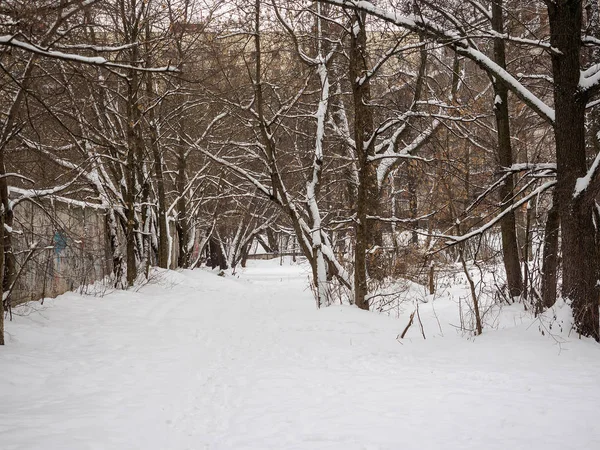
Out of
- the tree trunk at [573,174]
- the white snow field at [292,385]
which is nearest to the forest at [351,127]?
the tree trunk at [573,174]

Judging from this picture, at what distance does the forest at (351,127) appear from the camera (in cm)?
703

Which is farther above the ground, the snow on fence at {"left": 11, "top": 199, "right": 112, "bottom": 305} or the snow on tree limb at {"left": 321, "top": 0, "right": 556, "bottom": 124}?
the snow on tree limb at {"left": 321, "top": 0, "right": 556, "bottom": 124}

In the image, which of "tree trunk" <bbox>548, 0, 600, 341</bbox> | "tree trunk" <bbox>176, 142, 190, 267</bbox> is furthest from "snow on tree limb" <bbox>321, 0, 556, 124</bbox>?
"tree trunk" <bbox>176, 142, 190, 267</bbox>

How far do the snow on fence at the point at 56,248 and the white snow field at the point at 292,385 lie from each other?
1101mm

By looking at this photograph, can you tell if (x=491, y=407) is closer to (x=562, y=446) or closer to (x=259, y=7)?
(x=562, y=446)

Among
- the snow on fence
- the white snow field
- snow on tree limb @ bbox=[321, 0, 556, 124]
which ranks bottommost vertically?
the white snow field

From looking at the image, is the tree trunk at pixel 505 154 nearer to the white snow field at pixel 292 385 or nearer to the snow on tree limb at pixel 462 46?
the white snow field at pixel 292 385

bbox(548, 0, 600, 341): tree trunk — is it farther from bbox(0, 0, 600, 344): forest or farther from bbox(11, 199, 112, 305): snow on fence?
bbox(11, 199, 112, 305): snow on fence

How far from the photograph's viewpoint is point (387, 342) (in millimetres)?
8070

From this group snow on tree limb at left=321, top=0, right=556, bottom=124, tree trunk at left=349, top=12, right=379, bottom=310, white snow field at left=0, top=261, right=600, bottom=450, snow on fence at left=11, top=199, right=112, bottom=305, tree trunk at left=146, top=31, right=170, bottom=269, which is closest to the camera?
white snow field at left=0, top=261, right=600, bottom=450

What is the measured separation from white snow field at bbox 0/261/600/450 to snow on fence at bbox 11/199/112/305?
1.10 meters

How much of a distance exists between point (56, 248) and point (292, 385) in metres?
8.27

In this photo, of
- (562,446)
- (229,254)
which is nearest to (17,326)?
(562,446)

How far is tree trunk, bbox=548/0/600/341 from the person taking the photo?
22.8 ft
